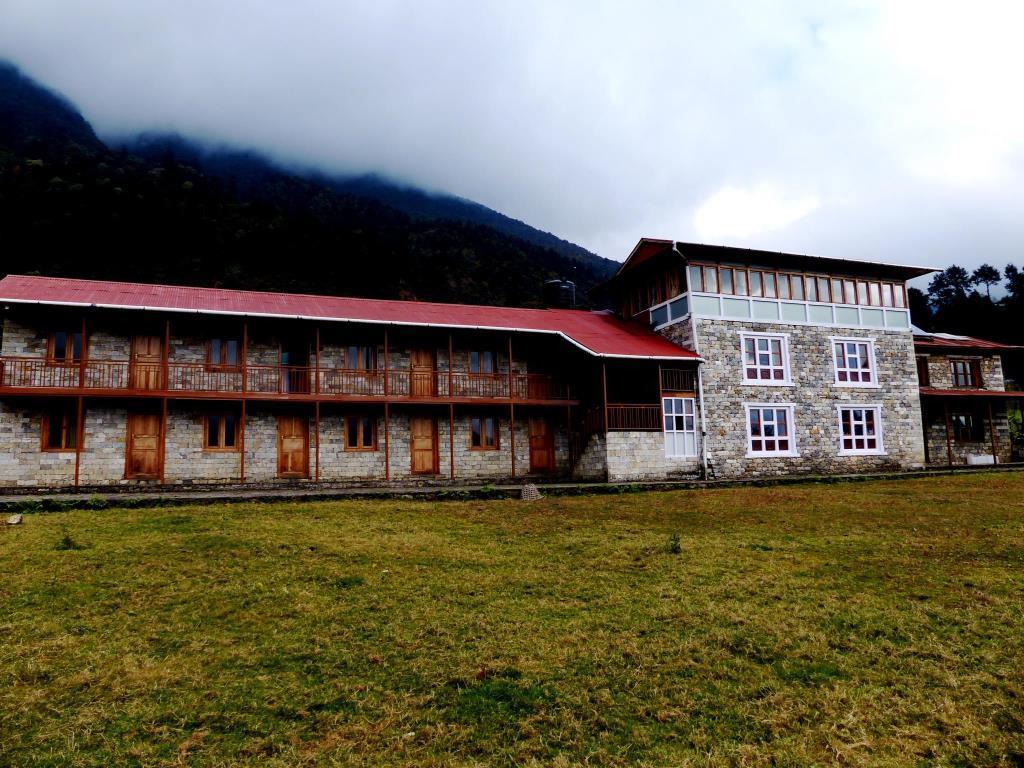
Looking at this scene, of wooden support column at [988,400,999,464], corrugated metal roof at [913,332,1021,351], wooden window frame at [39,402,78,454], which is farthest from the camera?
corrugated metal roof at [913,332,1021,351]

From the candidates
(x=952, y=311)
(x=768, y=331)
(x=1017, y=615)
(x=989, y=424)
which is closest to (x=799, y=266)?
(x=768, y=331)

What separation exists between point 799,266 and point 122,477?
23642mm

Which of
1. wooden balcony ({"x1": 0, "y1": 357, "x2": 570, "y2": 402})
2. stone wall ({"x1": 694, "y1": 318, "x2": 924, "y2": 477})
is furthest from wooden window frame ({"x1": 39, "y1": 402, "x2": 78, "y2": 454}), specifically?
stone wall ({"x1": 694, "y1": 318, "x2": 924, "y2": 477})

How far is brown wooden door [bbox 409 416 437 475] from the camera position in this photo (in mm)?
21953

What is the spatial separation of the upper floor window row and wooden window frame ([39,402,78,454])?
1940 centimetres

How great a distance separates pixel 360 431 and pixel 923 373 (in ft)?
80.3

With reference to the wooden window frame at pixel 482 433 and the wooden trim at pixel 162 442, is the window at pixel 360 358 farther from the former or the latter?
the wooden trim at pixel 162 442

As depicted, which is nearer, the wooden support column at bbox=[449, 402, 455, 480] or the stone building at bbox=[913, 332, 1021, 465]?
the wooden support column at bbox=[449, 402, 455, 480]

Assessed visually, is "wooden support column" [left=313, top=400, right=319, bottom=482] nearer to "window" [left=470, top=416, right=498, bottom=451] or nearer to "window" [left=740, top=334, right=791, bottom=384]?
"window" [left=470, top=416, right=498, bottom=451]

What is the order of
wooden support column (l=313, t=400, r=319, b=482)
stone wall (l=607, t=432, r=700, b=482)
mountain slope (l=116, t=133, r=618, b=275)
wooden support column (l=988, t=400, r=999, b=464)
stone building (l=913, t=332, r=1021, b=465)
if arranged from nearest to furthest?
1. wooden support column (l=313, t=400, r=319, b=482)
2. stone wall (l=607, t=432, r=700, b=482)
3. stone building (l=913, t=332, r=1021, b=465)
4. wooden support column (l=988, t=400, r=999, b=464)
5. mountain slope (l=116, t=133, r=618, b=275)

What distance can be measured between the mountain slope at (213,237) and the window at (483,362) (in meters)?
25.7

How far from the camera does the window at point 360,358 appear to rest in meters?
21.6

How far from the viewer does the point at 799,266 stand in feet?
86.1

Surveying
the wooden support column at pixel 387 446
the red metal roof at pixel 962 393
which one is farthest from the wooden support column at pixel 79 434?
the red metal roof at pixel 962 393
